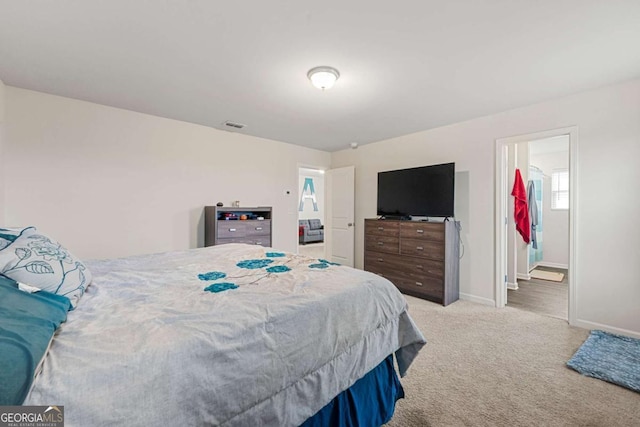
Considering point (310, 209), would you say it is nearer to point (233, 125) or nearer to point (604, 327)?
point (233, 125)

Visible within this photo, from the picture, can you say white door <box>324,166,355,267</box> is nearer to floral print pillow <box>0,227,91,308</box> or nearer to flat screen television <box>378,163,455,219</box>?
flat screen television <box>378,163,455,219</box>

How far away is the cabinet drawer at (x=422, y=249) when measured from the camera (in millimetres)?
3447

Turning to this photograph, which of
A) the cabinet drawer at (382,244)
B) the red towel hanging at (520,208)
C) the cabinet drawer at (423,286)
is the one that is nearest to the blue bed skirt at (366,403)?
the cabinet drawer at (423,286)

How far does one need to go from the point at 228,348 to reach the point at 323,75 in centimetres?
221

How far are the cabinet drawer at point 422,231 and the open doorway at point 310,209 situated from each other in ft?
13.9

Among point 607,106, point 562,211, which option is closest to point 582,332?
point 607,106

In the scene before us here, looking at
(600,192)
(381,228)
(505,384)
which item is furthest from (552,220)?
(505,384)

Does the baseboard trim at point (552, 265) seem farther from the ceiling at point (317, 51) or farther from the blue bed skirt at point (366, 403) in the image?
the blue bed skirt at point (366, 403)

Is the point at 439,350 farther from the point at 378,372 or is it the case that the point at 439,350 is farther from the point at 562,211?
the point at 562,211

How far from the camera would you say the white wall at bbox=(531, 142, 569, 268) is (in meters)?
5.57

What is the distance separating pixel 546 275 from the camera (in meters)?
4.99

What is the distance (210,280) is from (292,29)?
5.67ft

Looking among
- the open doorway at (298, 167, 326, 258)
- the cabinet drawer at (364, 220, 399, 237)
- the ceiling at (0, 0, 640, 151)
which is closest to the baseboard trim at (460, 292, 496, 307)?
the cabinet drawer at (364, 220, 399, 237)

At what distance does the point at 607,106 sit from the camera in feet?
8.71
